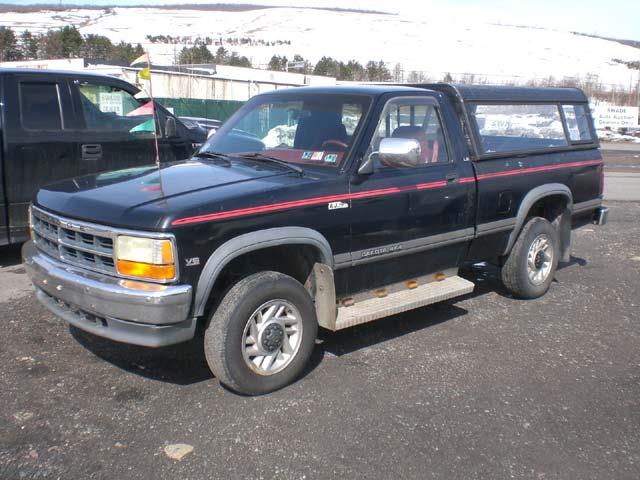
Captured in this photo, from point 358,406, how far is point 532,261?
2.94m

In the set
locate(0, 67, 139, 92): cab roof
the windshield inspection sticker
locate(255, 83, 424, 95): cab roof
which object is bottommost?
the windshield inspection sticker

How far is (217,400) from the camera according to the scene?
4055mm

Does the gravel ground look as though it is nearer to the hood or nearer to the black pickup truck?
the black pickup truck

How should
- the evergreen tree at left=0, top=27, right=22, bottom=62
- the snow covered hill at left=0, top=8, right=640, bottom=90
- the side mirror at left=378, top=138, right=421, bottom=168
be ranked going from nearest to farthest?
the side mirror at left=378, top=138, right=421, bottom=168
the evergreen tree at left=0, top=27, right=22, bottom=62
the snow covered hill at left=0, top=8, right=640, bottom=90

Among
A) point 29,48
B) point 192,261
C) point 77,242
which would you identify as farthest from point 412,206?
point 29,48

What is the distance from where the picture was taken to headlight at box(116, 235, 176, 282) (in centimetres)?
Answer: 352

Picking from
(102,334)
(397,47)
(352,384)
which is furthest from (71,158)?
(397,47)

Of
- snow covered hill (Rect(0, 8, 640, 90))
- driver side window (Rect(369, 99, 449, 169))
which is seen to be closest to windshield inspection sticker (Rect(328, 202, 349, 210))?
driver side window (Rect(369, 99, 449, 169))

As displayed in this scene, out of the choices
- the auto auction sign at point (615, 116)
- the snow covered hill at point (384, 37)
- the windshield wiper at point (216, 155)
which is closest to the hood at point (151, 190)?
the windshield wiper at point (216, 155)

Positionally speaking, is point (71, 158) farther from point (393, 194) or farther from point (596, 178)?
point (596, 178)

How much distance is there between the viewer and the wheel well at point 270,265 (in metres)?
4.05

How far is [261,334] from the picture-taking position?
4039 mm

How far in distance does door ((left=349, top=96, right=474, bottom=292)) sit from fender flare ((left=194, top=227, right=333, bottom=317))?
1.29 feet

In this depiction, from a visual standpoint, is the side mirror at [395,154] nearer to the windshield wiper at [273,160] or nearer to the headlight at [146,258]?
the windshield wiper at [273,160]
